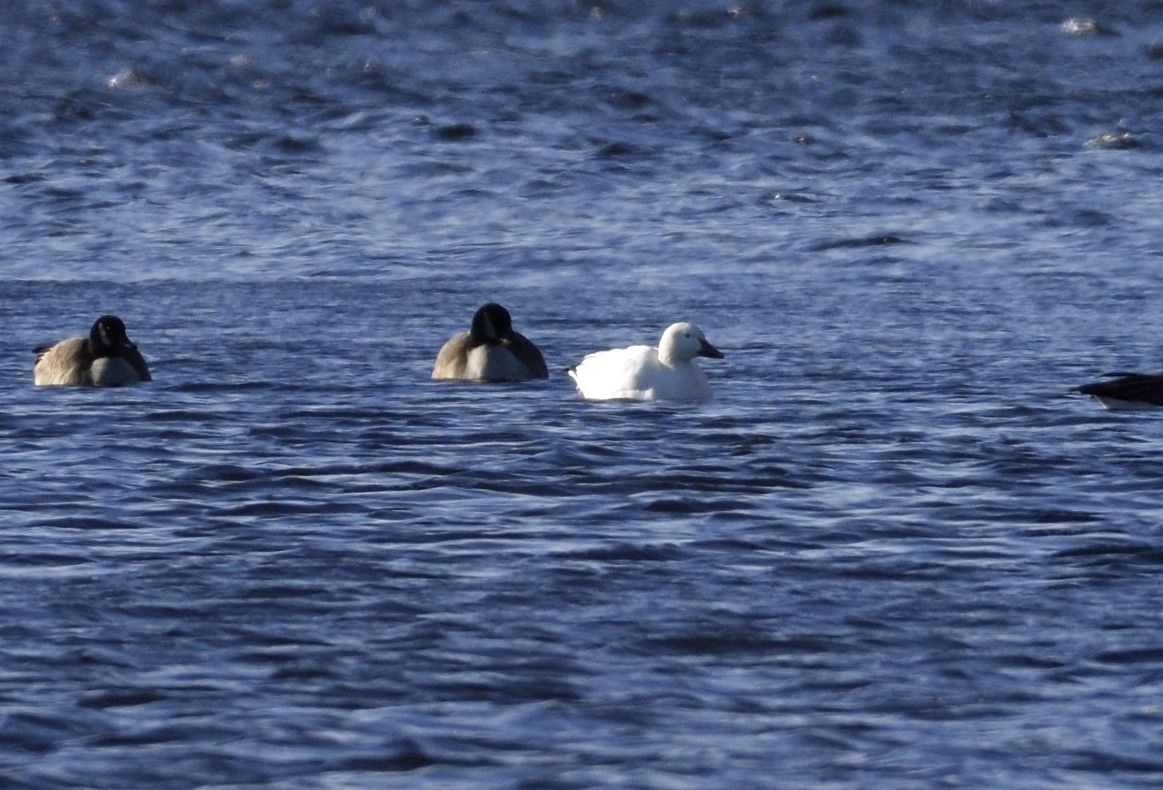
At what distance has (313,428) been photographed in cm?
1437

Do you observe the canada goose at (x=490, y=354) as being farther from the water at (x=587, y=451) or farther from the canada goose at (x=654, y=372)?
the canada goose at (x=654, y=372)

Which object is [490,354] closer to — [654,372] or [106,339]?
[654,372]

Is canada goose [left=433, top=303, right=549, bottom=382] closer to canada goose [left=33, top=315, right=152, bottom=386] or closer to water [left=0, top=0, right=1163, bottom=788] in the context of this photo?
water [left=0, top=0, right=1163, bottom=788]

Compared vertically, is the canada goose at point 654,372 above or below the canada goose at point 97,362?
below

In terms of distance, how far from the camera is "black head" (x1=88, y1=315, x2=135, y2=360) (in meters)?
16.6

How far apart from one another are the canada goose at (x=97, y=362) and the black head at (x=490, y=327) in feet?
7.67

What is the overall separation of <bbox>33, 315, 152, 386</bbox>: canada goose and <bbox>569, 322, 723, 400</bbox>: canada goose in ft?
10.1

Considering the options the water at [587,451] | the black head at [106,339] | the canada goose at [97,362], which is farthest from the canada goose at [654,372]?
the black head at [106,339]

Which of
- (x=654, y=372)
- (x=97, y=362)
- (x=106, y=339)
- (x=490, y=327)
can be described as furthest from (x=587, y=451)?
(x=106, y=339)

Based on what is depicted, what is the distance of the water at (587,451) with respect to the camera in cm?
803

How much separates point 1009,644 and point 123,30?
34.3 meters

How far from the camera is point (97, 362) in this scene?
16.5m

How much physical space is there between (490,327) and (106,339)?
8.86ft

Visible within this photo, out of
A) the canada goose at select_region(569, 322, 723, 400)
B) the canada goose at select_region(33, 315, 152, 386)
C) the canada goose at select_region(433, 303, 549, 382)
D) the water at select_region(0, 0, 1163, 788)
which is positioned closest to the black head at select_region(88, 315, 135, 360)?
the canada goose at select_region(33, 315, 152, 386)
